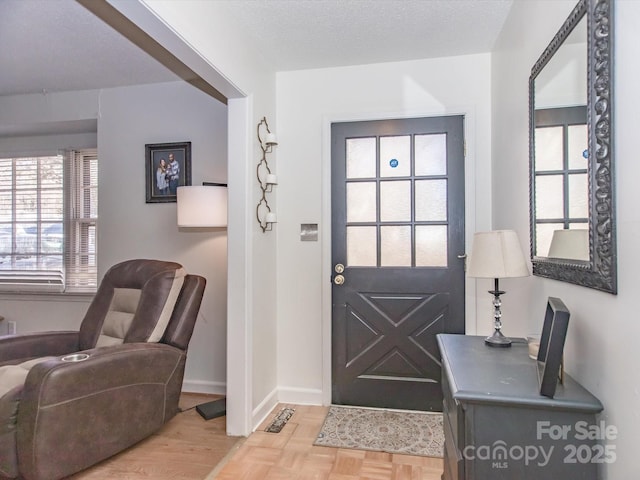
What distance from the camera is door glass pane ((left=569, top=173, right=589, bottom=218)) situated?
3.92ft

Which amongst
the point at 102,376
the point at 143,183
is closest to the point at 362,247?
the point at 102,376

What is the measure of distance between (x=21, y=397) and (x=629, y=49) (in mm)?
2548

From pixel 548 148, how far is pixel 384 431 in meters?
1.82

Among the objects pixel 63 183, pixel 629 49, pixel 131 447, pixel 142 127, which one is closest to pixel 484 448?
pixel 629 49

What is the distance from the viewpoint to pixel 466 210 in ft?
8.49

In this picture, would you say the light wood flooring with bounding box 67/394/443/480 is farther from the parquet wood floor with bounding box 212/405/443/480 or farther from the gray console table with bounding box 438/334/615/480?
the gray console table with bounding box 438/334/615/480

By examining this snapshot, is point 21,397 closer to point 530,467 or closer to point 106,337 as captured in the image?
point 106,337

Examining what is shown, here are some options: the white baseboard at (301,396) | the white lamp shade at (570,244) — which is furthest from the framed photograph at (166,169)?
the white lamp shade at (570,244)

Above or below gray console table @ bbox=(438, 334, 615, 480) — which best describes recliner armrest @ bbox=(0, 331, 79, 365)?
below

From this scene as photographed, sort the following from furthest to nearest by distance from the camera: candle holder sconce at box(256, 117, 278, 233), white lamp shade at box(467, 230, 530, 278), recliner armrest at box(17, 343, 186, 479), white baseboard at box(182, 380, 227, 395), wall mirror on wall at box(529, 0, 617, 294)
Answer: white baseboard at box(182, 380, 227, 395), candle holder sconce at box(256, 117, 278, 233), recliner armrest at box(17, 343, 186, 479), white lamp shade at box(467, 230, 530, 278), wall mirror on wall at box(529, 0, 617, 294)

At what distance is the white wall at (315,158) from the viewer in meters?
2.66

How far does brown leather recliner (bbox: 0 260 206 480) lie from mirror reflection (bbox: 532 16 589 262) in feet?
6.35

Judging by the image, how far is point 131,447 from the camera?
2.18 m

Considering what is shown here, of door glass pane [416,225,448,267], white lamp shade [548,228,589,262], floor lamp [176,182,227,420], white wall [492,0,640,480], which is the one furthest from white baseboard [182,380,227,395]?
white lamp shade [548,228,589,262]
